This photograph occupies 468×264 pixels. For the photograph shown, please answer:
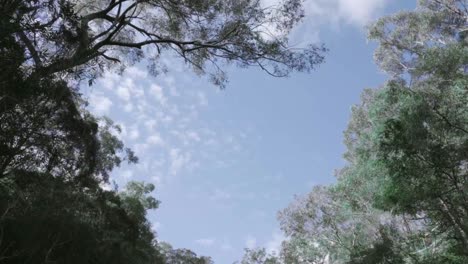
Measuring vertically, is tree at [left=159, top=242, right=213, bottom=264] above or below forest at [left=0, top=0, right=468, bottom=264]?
above

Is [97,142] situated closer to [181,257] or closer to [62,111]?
[62,111]

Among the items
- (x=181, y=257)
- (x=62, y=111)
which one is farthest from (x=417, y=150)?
(x=181, y=257)

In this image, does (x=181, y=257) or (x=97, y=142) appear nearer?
(x=97, y=142)

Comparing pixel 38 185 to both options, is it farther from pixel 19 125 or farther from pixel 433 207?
pixel 433 207

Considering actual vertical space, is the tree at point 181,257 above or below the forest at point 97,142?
above

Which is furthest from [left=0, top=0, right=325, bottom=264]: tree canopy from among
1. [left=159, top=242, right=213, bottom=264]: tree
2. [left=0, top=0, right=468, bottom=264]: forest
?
[left=159, top=242, right=213, bottom=264]: tree

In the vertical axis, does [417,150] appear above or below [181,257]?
below

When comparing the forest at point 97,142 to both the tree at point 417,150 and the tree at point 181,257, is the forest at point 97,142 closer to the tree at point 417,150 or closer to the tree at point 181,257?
the tree at point 417,150

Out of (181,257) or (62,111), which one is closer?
(62,111)

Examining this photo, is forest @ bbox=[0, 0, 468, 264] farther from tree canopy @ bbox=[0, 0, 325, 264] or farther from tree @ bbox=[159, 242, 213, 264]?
tree @ bbox=[159, 242, 213, 264]

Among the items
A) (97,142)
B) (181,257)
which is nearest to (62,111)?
(97,142)

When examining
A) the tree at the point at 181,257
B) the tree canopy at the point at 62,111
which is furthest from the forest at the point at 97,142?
the tree at the point at 181,257

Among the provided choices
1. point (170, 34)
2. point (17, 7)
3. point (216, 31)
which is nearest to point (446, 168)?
point (216, 31)

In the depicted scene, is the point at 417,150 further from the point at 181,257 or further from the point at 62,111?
the point at 181,257
